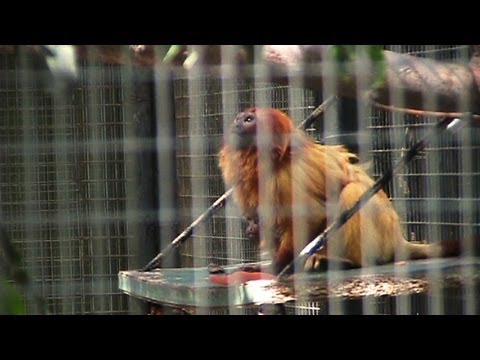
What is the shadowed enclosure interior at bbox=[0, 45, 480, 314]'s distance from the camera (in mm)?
1288

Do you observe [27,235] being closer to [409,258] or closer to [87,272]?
[87,272]

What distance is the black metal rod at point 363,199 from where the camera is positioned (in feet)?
4.56

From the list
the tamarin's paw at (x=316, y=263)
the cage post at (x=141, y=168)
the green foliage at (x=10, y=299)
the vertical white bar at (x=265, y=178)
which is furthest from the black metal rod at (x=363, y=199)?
the green foliage at (x=10, y=299)

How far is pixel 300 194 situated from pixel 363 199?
0.78 ft

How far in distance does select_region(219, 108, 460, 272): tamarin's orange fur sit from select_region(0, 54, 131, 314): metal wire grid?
0.96 feet

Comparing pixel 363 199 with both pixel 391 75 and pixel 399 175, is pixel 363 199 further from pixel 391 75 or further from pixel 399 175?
pixel 391 75

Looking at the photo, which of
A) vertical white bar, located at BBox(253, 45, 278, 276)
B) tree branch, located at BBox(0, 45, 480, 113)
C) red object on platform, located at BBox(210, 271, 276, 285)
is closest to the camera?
tree branch, located at BBox(0, 45, 480, 113)

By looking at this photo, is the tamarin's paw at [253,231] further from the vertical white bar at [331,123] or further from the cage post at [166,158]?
the cage post at [166,158]

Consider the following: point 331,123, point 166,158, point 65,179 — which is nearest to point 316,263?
point 331,123

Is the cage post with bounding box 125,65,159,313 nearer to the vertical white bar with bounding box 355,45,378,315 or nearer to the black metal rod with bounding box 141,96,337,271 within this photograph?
the black metal rod with bounding box 141,96,337,271

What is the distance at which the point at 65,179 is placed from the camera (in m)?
1.30

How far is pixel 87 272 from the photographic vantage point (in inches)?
58.0

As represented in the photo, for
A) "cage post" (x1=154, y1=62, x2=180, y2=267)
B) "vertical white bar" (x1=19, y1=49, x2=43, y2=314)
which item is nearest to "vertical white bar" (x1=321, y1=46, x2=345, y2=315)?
"cage post" (x1=154, y1=62, x2=180, y2=267)

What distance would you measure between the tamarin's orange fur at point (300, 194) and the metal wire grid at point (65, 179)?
0.29 m
